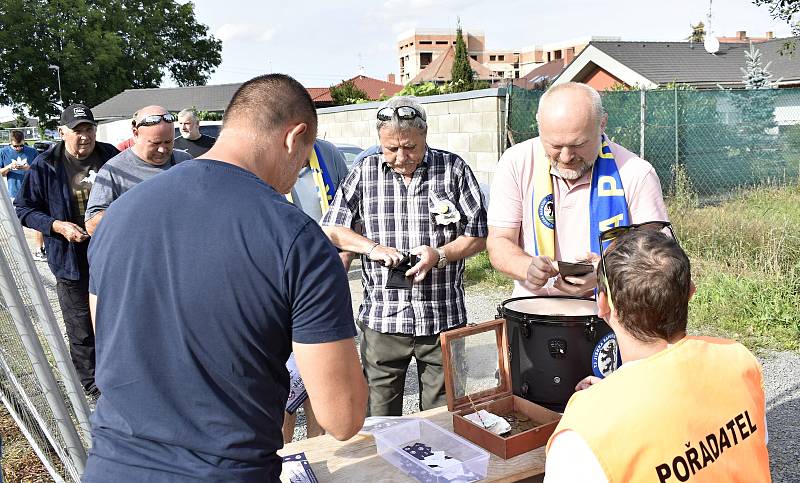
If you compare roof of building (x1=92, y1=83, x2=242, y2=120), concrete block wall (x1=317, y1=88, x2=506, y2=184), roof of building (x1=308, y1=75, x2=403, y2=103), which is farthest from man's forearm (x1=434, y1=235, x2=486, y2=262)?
roof of building (x1=308, y1=75, x2=403, y2=103)

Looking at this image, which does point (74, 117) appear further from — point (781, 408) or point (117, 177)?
point (781, 408)

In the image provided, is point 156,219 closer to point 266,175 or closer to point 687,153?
point 266,175

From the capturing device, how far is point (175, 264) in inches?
59.6

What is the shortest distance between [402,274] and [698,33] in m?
33.2

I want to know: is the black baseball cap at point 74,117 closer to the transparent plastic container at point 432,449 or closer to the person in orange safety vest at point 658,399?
the transparent plastic container at point 432,449

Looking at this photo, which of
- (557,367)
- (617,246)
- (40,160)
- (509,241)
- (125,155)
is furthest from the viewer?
(40,160)

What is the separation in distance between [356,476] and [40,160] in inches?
153

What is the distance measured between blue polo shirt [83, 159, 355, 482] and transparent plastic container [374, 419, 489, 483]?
668 millimetres

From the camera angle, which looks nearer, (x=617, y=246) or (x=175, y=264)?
(x=175, y=264)

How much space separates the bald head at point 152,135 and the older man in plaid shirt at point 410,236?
5.12ft

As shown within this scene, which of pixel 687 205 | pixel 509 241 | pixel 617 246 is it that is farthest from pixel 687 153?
pixel 617 246

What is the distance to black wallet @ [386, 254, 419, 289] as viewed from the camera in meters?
3.14

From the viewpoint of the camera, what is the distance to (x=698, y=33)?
3173 centimetres

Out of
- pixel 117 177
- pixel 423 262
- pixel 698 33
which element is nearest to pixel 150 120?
pixel 117 177
